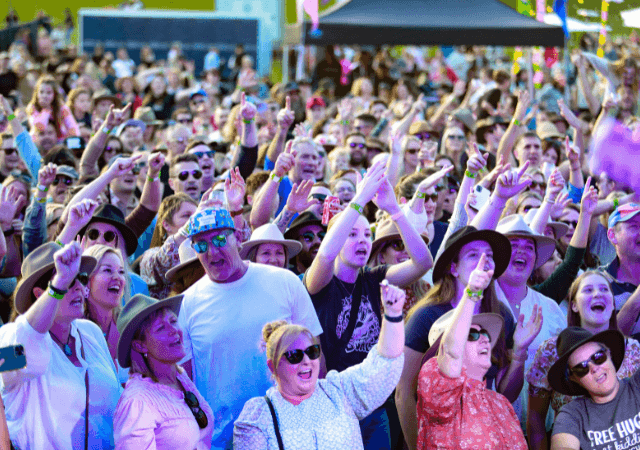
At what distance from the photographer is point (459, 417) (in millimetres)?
3518

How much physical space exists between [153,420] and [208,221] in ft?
3.17

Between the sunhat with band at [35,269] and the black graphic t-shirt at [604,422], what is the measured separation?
2.28 meters

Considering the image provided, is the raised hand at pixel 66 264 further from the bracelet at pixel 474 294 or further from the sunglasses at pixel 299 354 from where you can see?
the bracelet at pixel 474 294

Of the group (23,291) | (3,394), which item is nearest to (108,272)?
(23,291)

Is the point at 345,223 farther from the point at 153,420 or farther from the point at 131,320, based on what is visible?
the point at 153,420

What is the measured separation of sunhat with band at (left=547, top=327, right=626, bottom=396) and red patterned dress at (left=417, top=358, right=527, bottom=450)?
418 mm

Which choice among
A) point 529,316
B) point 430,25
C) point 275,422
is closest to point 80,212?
point 275,422


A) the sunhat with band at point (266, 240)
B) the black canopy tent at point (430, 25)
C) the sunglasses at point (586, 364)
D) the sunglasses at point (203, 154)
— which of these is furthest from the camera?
the black canopy tent at point (430, 25)

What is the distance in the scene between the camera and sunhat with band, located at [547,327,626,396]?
3.86 meters

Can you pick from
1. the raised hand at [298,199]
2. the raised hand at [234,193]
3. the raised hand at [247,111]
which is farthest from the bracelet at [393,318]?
the raised hand at [247,111]

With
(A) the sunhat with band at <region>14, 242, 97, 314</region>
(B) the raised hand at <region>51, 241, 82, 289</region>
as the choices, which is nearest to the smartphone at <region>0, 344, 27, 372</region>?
(B) the raised hand at <region>51, 241, 82, 289</region>

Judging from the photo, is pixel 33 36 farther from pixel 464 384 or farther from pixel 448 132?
pixel 464 384

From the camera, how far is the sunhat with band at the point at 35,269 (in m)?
3.38

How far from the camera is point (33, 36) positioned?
58.7 ft
